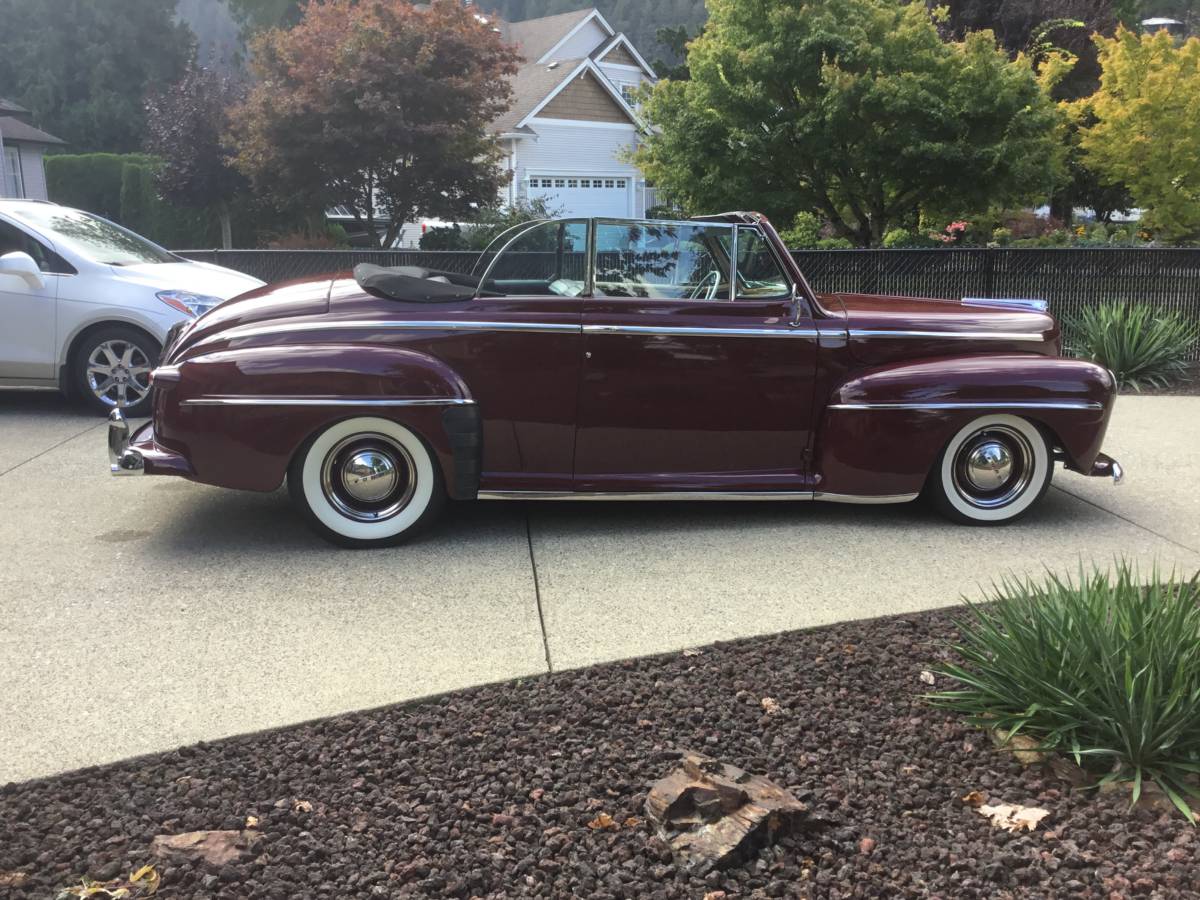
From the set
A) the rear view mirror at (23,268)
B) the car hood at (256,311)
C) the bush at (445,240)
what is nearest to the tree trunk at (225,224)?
the bush at (445,240)

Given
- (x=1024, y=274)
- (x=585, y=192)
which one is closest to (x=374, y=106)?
(x=1024, y=274)

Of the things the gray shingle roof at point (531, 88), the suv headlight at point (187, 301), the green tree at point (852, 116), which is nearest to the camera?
the suv headlight at point (187, 301)

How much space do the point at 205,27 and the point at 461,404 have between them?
105 metres

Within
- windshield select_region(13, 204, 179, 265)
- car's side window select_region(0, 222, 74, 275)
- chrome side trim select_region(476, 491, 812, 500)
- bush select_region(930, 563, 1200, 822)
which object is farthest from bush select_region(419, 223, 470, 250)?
bush select_region(930, 563, 1200, 822)

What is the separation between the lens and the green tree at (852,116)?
12.9 meters

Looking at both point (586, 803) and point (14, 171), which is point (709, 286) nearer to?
point (586, 803)

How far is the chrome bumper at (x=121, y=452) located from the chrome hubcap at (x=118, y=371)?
3.10m

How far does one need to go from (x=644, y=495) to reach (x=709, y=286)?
3.66ft

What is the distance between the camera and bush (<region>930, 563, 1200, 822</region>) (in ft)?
9.28

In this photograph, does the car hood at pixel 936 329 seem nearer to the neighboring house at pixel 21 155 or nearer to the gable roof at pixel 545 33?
the neighboring house at pixel 21 155

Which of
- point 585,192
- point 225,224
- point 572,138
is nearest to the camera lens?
point 225,224

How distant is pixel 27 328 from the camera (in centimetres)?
786

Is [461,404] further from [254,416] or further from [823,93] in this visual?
[823,93]

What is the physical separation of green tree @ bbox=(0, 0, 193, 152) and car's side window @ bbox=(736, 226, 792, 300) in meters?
51.6
